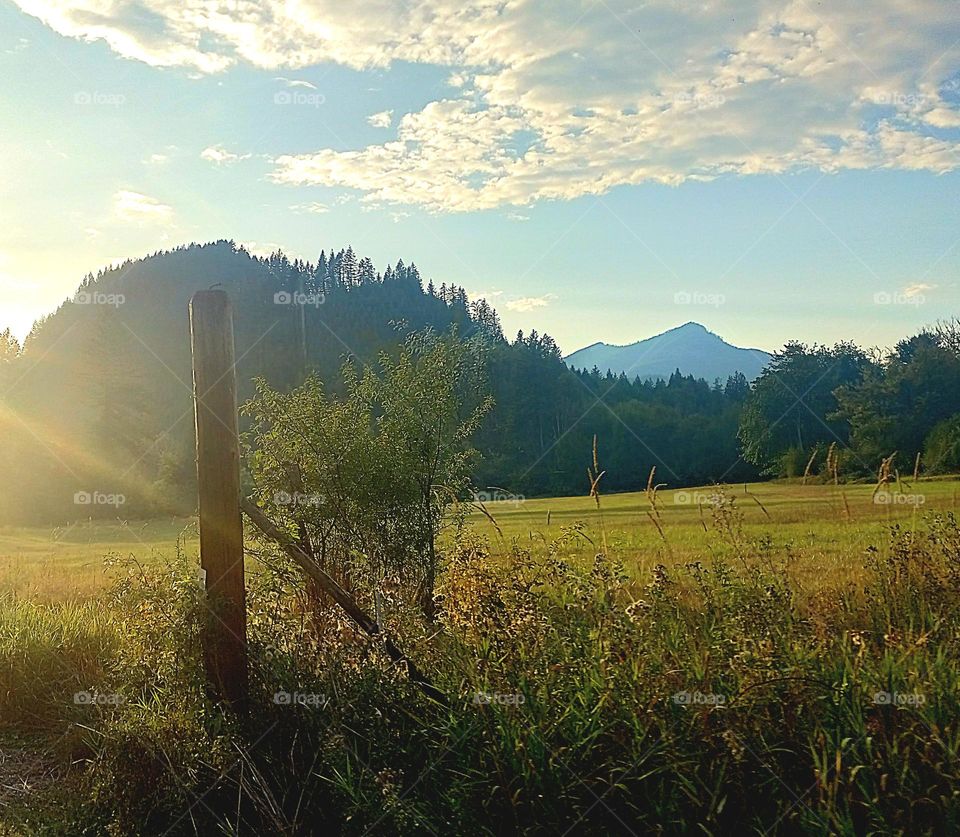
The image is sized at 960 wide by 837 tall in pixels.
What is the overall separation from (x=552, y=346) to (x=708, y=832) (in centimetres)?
10179

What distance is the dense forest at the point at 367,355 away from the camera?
53469mm

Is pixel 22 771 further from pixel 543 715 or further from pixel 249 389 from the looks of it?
pixel 249 389

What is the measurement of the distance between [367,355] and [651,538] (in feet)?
66.7

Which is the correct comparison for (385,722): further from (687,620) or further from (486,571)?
(687,620)

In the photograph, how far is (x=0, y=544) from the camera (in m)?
27.7

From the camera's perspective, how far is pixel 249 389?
175ft

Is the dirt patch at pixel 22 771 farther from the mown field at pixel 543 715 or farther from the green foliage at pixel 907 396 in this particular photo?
the green foliage at pixel 907 396

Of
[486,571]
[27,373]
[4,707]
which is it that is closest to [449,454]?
[486,571]

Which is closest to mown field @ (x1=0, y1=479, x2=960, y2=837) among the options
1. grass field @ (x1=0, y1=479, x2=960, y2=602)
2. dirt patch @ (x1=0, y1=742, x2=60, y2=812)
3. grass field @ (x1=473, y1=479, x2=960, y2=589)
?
dirt patch @ (x1=0, y1=742, x2=60, y2=812)

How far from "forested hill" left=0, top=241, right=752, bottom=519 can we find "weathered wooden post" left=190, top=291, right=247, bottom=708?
29.0m

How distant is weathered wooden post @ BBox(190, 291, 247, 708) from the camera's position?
5.67 meters

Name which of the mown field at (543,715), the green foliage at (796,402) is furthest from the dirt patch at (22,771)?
the green foliage at (796,402)

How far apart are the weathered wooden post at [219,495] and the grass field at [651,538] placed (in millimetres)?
1127

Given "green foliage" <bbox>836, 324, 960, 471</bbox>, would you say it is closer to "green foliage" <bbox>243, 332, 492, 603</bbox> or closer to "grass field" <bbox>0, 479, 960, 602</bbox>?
"grass field" <bbox>0, 479, 960, 602</bbox>
